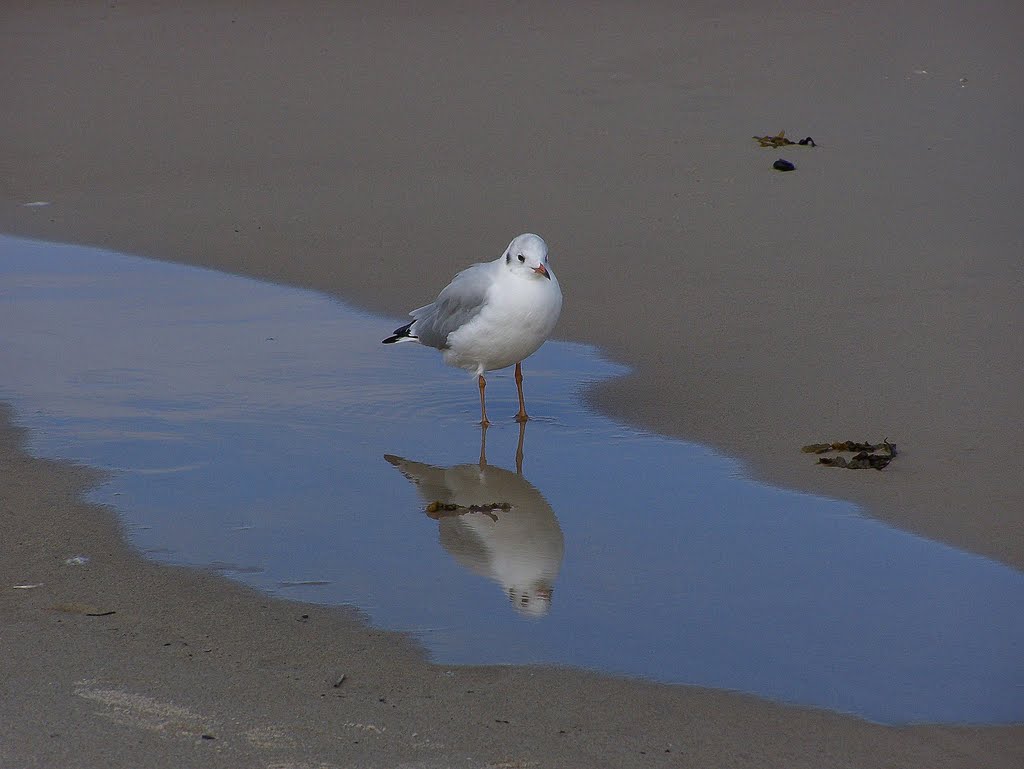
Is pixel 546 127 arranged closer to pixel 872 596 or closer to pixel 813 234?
pixel 813 234

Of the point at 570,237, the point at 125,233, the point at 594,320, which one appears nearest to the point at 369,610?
the point at 594,320

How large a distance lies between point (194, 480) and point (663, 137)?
24.0 ft

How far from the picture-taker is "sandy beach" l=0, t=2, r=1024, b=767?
3.73m

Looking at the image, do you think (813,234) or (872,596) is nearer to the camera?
(872,596)

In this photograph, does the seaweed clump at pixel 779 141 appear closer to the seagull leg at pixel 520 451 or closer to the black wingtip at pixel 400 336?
the black wingtip at pixel 400 336

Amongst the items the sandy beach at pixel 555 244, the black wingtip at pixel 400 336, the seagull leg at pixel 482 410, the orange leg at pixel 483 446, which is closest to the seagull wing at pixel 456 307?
the black wingtip at pixel 400 336

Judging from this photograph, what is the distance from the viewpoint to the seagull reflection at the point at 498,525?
4.78 m

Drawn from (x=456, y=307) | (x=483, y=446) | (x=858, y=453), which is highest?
(x=456, y=307)

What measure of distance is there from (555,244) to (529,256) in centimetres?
315

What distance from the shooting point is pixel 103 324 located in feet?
27.4

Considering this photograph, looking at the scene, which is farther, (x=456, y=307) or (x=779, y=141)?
(x=779, y=141)

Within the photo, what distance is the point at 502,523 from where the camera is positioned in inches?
213

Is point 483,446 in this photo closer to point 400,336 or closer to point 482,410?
point 482,410

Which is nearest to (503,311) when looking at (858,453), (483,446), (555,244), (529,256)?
(529,256)
